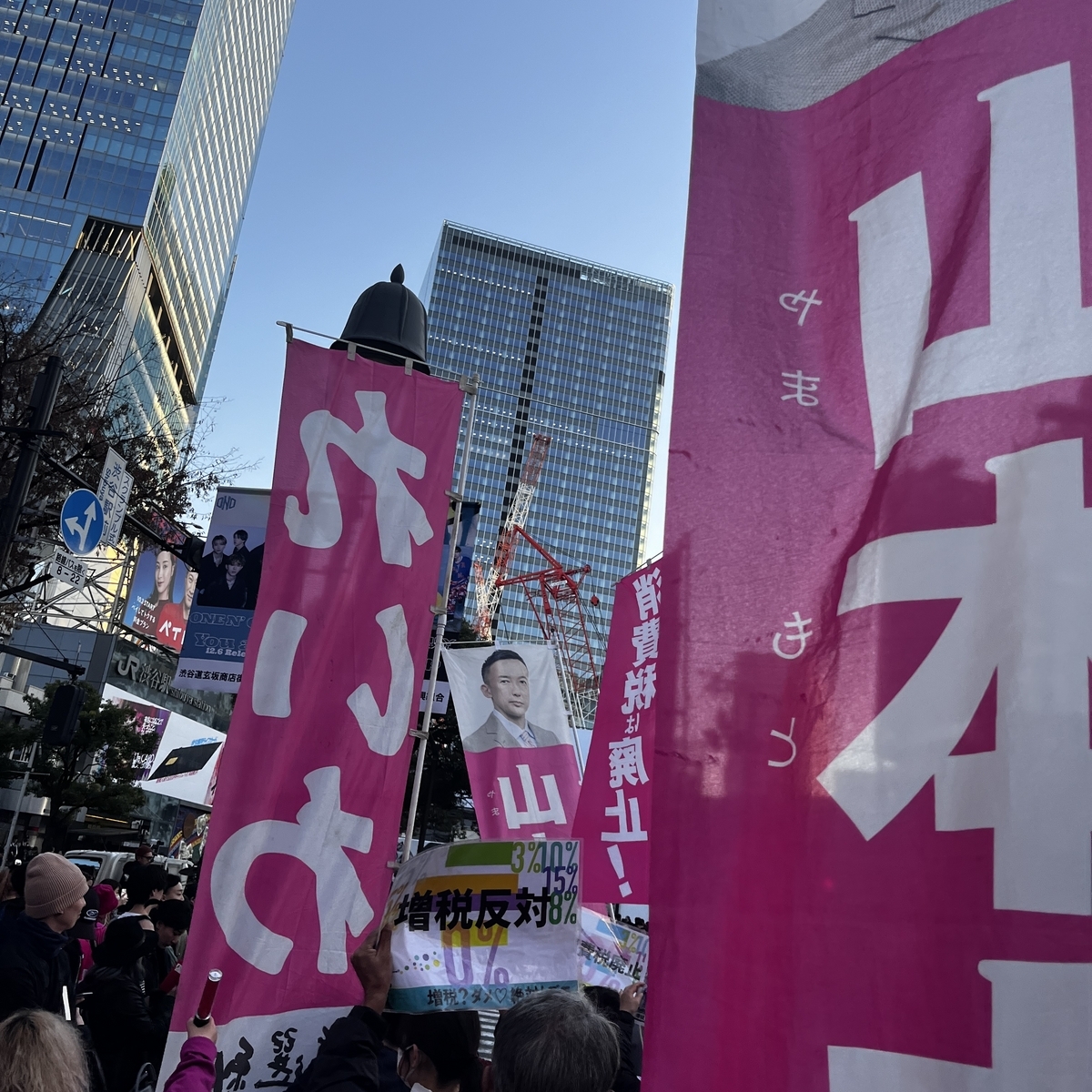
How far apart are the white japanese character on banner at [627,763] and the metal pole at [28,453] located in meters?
5.10

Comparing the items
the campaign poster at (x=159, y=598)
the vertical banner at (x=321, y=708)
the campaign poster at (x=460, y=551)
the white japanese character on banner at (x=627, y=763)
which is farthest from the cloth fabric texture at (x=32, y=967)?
the campaign poster at (x=159, y=598)

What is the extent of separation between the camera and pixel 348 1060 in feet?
9.01

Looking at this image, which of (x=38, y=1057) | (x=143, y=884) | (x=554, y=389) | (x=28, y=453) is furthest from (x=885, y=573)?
(x=554, y=389)

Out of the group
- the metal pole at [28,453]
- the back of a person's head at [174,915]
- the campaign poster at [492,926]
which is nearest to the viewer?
the campaign poster at [492,926]

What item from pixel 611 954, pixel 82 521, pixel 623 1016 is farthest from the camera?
pixel 82 521

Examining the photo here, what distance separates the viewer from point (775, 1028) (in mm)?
1611

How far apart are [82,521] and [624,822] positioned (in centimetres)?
607

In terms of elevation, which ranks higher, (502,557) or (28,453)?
(502,557)

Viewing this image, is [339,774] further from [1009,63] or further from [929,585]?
[1009,63]

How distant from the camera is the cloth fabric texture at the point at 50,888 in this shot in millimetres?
4105

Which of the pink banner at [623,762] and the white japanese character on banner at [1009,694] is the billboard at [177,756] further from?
the white japanese character on banner at [1009,694]

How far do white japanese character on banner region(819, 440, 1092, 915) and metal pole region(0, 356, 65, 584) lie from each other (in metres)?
8.03

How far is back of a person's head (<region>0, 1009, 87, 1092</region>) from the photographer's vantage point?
6.72ft

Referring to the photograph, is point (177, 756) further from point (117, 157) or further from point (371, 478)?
point (117, 157)
